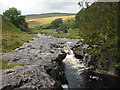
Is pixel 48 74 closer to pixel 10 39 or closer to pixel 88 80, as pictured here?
pixel 88 80

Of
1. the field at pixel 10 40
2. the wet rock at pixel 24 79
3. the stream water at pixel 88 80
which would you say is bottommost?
the stream water at pixel 88 80

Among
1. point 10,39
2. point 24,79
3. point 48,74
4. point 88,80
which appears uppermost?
point 10,39

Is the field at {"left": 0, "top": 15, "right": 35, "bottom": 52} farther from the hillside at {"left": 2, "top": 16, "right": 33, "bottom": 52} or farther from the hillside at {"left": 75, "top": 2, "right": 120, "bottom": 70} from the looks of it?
the hillside at {"left": 75, "top": 2, "right": 120, "bottom": 70}

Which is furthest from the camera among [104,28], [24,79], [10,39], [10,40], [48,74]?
[10,39]

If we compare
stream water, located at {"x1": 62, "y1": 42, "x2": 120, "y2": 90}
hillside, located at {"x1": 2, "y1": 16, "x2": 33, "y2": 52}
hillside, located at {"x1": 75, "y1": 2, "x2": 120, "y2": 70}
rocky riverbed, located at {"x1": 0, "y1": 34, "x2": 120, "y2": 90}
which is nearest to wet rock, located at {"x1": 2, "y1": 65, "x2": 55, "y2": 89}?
rocky riverbed, located at {"x1": 0, "y1": 34, "x2": 120, "y2": 90}

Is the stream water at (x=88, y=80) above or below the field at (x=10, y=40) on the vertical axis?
below

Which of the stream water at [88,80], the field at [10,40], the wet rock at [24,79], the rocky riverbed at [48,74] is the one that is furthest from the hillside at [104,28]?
the field at [10,40]

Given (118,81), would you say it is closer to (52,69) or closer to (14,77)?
(52,69)

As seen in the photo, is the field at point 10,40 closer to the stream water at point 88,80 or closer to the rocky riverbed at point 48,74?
the rocky riverbed at point 48,74

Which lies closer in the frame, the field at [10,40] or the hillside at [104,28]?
the hillside at [104,28]

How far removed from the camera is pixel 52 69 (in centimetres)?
2016

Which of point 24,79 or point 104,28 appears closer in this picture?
point 24,79

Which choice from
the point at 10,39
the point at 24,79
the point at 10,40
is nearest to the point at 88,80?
the point at 24,79

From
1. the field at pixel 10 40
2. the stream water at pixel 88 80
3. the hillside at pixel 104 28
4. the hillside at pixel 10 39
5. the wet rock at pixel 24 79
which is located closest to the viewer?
the wet rock at pixel 24 79
